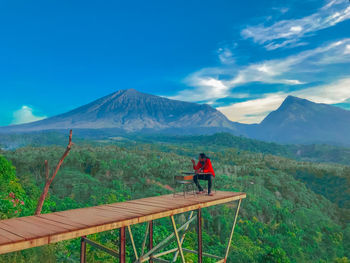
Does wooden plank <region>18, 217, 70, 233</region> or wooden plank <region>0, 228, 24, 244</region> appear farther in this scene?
wooden plank <region>18, 217, 70, 233</region>

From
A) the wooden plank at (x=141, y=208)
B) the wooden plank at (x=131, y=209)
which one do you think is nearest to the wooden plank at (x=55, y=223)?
the wooden plank at (x=131, y=209)

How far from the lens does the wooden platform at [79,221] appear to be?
4133 mm

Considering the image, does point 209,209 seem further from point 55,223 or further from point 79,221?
point 55,223

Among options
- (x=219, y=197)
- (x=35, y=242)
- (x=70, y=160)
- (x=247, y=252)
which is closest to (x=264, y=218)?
(x=247, y=252)

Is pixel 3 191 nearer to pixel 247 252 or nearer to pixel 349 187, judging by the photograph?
pixel 247 252

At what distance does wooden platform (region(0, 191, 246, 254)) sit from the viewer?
4133mm

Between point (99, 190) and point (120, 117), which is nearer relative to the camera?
point (99, 190)

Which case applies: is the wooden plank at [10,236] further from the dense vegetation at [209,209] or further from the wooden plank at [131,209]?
the dense vegetation at [209,209]

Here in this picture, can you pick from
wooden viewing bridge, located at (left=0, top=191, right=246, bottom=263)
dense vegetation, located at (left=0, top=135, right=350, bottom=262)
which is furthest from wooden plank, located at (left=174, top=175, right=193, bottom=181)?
dense vegetation, located at (left=0, top=135, right=350, bottom=262)

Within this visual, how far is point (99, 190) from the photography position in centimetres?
1559

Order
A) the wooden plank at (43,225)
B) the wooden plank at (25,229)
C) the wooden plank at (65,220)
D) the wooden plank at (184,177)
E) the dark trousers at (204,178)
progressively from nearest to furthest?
1. the wooden plank at (25,229)
2. the wooden plank at (43,225)
3. the wooden plank at (65,220)
4. the wooden plank at (184,177)
5. the dark trousers at (204,178)

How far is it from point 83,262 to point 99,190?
9295 mm

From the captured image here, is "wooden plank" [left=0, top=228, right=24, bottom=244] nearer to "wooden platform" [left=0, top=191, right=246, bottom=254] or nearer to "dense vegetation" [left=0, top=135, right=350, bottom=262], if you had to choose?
"wooden platform" [left=0, top=191, right=246, bottom=254]

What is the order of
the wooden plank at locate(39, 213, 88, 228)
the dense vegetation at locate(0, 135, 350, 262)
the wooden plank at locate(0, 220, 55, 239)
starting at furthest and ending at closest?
the dense vegetation at locate(0, 135, 350, 262) < the wooden plank at locate(39, 213, 88, 228) < the wooden plank at locate(0, 220, 55, 239)
